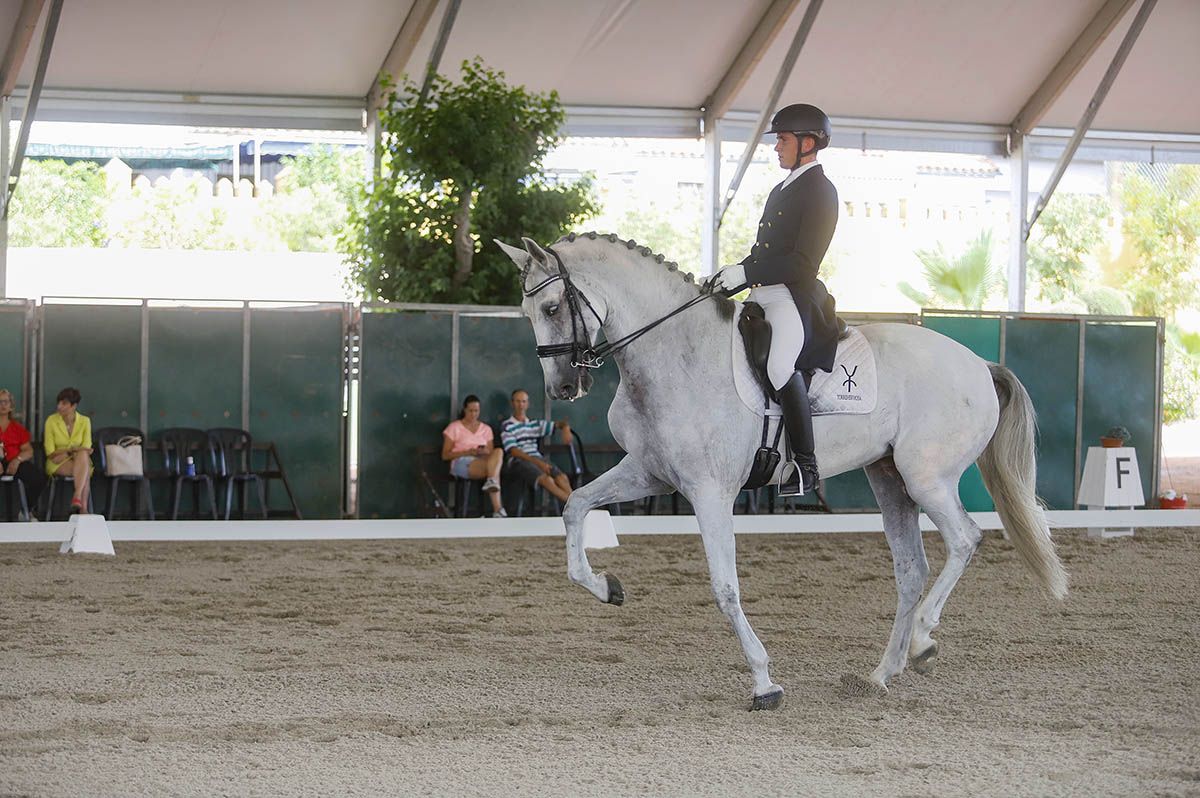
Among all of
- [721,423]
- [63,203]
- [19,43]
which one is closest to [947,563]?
[721,423]

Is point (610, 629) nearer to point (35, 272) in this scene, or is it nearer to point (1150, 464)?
point (1150, 464)

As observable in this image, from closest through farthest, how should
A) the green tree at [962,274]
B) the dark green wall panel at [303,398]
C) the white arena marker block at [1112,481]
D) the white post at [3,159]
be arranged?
the white arena marker block at [1112,481]
the dark green wall panel at [303,398]
the white post at [3,159]
the green tree at [962,274]

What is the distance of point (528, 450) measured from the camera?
11047mm

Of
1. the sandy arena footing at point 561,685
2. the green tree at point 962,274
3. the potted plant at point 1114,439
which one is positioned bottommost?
the sandy arena footing at point 561,685

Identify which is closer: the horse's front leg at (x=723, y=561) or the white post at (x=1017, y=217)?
the horse's front leg at (x=723, y=561)

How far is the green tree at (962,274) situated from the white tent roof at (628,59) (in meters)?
2.02

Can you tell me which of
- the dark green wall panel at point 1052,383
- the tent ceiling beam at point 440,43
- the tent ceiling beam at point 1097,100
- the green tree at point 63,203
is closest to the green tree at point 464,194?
the tent ceiling beam at point 440,43

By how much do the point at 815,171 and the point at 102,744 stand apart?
3053 mm

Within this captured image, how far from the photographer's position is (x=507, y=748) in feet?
13.0

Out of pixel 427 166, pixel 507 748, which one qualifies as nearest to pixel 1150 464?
pixel 427 166

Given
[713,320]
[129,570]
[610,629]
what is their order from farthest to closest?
[129,570] → [610,629] → [713,320]

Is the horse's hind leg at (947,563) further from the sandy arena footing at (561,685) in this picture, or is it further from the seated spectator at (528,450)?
the seated spectator at (528,450)

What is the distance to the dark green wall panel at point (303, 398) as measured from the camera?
11297 mm

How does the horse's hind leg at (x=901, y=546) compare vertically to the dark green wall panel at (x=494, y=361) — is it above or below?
below
